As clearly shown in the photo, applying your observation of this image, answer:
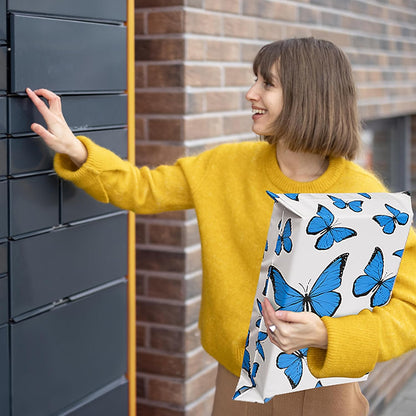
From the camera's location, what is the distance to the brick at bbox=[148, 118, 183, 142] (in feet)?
9.40

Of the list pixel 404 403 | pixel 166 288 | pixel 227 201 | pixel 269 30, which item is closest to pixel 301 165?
pixel 227 201

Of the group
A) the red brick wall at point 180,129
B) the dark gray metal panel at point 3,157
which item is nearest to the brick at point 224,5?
the red brick wall at point 180,129

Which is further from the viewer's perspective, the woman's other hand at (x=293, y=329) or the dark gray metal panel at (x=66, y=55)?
the dark gray metal panel at (x=66, y=55)

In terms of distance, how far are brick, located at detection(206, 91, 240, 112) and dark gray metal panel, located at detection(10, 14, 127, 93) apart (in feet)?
2.41

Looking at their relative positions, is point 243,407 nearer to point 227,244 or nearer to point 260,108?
point 227,244

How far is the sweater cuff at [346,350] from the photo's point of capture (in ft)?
5.89

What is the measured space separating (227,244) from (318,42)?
0.59 meters

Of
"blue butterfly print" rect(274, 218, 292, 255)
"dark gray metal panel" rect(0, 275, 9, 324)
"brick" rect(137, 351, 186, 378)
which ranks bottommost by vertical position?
"brick" rect(137, 351, 186, 378)

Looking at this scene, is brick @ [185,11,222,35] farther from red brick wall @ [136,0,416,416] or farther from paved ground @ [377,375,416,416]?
paved ground @ [377,375,416,416]

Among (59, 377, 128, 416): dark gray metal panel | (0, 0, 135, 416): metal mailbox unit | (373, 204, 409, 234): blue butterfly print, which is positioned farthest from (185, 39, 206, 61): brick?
(373, 204, 409, 234): blue butterfly print

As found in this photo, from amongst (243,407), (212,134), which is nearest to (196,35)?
(212,134)

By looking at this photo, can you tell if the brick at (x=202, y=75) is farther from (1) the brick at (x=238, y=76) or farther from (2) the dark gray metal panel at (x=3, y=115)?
(2) the dark gray metal panel at (x=3, y=115)

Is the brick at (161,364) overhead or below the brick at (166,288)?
below

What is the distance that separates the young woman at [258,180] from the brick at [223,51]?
2.62ft
